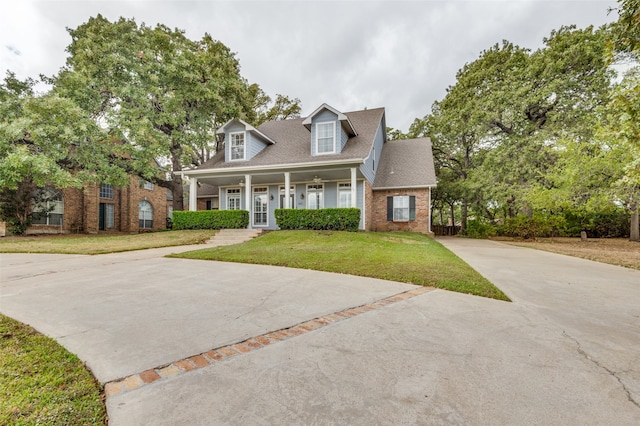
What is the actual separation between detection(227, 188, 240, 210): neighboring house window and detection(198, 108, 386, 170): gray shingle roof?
2198 mm

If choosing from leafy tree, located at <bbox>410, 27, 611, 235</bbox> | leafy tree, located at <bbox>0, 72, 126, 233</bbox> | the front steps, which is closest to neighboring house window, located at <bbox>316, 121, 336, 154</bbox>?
the front steps

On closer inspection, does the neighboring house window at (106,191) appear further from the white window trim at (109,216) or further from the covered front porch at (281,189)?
the covered front porch at (281,189)

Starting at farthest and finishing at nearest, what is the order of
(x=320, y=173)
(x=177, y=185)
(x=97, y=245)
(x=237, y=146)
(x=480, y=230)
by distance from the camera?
1. (x=480, y=230)
2. (x=177, y=185)
3. (x=237, y=146)
4. (x=320, y=173)
5. (x=97, y=245)

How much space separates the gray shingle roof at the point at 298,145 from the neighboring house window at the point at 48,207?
10333 millimetres

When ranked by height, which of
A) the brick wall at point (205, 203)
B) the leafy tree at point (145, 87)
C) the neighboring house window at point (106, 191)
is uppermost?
the leafy tree at point (145, 87)

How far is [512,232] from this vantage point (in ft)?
57.0

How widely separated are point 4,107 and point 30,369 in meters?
18.4

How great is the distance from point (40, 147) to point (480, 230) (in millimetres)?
26661

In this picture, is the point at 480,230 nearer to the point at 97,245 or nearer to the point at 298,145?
the point at 298,145

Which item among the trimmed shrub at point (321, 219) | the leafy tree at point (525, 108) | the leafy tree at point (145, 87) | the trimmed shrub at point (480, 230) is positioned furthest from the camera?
the trimmed shrub at point (480, 230)

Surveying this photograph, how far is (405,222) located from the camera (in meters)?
16.0

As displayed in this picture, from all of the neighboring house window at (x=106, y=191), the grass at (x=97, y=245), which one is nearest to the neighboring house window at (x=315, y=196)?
the grass at (x=97, y=245)

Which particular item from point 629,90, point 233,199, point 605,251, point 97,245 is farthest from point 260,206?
point 605,251

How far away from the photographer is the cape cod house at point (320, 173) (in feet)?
46.1
